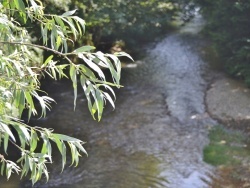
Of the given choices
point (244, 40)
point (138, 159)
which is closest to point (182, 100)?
point (244, 40)

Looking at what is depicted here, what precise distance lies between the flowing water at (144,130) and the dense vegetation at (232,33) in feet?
3.81

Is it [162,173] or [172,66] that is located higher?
[162,173]

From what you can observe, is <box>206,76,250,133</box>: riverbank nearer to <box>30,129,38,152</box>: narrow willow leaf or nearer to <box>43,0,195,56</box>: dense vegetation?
<box>43,0,195,56</box>: dense vegetation

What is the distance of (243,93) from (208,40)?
6234mm

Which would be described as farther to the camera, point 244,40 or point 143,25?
point 143,25

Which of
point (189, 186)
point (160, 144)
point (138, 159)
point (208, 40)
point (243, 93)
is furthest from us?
point (208, 40)

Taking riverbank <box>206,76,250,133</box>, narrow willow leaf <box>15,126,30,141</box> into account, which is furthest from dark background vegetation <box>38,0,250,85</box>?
narrow willow leaf <box>15,126,30,141</box>

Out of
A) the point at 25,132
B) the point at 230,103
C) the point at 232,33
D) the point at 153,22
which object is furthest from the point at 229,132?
the point at 25,132

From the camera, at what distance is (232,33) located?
12852 millimetres

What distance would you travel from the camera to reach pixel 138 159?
956cm

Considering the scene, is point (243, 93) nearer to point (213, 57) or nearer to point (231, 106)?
point (231, 106)

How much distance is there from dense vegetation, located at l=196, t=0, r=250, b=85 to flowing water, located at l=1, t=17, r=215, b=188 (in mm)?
1161

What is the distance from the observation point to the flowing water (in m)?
8.85

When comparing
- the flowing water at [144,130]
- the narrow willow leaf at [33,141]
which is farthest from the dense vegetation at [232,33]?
the narrow willow leaf at [33,141]
